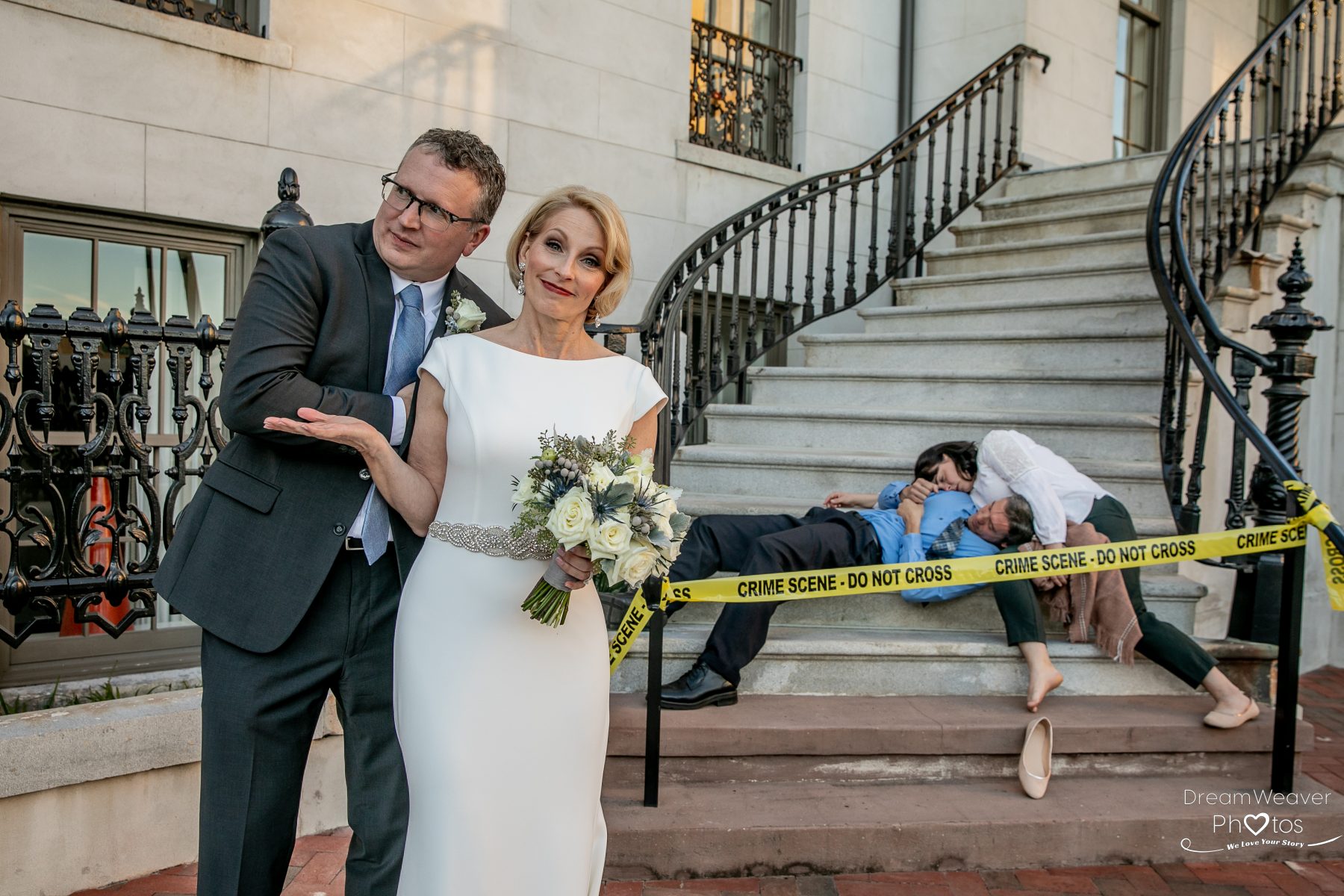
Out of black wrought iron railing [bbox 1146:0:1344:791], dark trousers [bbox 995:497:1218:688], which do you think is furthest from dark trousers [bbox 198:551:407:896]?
black wrought iron railing [bbox 1146:0:1344:791]

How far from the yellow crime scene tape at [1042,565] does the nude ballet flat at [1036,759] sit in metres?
0.60

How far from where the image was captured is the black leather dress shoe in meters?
3.96

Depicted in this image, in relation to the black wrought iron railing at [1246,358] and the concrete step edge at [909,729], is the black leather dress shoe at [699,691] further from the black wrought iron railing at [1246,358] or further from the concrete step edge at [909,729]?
the black wrought iron railing at [1246,358]

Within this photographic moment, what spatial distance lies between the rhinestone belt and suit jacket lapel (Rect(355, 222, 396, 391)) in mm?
420

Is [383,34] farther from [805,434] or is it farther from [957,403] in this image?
[957,403]

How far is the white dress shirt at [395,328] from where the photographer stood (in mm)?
2266

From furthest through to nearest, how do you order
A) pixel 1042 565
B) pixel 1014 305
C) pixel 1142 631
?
pixel 1014 305
pixel 1142 631
pixel 1042 565

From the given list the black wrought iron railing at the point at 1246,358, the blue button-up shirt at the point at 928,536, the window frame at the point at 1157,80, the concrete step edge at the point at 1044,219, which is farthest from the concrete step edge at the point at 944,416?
the window frame at the point at 1157,80

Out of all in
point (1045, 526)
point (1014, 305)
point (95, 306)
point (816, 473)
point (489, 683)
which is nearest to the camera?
point (489, 683)

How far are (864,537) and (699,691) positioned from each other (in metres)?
1.24

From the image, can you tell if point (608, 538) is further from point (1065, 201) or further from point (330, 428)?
point (1065, 201)

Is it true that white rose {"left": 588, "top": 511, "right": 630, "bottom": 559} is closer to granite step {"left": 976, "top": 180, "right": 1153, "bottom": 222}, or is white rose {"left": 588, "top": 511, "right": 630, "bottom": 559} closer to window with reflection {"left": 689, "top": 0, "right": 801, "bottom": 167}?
window with reflection {"left": 689, "top": 0, "right": 801, "bottom": 167}

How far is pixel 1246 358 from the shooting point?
179 inches

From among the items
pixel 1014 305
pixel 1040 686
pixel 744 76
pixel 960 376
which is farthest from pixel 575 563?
pixel 744 76
